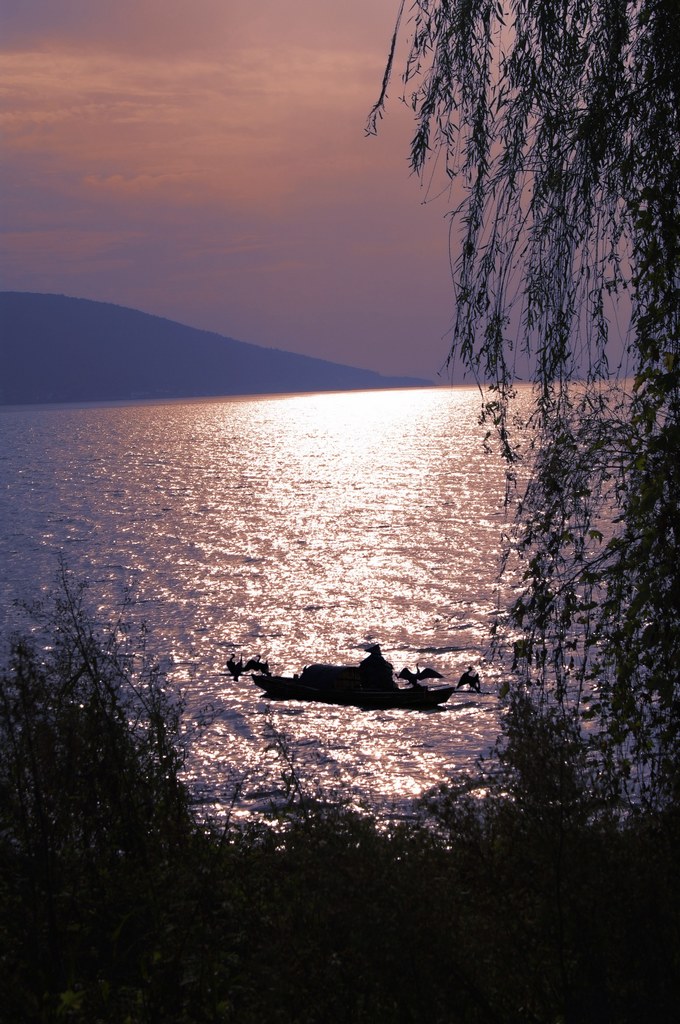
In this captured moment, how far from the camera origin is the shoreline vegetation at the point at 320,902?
715cm

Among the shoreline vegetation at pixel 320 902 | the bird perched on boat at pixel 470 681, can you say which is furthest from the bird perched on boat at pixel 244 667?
the shoreline vegetation at pixel 320 902

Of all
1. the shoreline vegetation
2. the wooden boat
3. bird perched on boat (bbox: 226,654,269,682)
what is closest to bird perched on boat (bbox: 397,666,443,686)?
the wooden boat

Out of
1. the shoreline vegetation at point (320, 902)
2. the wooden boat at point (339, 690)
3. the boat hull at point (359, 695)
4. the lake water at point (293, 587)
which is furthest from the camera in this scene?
the wooden boat at point (339, 690)

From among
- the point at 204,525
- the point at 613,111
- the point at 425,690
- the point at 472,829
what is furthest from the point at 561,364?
the point at 204,525

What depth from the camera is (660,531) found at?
7.29 meters

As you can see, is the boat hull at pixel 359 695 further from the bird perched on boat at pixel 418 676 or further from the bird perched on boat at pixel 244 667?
the bird perched on boat at pixel 244 667

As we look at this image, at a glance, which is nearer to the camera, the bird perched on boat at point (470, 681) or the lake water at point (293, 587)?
the lake water at point (293, 587)

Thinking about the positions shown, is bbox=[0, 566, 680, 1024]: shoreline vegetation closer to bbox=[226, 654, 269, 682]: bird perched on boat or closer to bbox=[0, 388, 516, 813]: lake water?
bbox=[0, 388, 516, 813]: lake water

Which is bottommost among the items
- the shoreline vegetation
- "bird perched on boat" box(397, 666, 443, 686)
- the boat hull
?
the boat hull

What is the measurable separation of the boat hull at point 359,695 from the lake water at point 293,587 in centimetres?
50

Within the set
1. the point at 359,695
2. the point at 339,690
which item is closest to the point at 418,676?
the point at 359,695

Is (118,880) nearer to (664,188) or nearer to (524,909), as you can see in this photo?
(524,909)

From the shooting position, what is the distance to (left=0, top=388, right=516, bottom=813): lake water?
31.5m

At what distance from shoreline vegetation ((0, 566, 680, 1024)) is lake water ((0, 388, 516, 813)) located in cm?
381
